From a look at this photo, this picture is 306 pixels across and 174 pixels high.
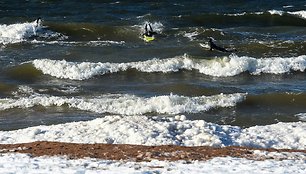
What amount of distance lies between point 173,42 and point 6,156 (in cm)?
2052

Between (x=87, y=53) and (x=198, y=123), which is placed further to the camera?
(x=87, y=53)

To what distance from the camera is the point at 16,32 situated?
1356 inches

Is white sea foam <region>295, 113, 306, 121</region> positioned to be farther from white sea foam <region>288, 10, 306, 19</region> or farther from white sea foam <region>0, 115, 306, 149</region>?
white sea foam <region>288, 10, 306, 19</region>

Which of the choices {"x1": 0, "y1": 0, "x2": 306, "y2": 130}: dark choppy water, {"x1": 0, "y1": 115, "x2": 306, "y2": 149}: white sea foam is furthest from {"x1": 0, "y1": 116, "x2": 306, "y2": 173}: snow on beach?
{"x1": 0, "y1": 0, "x2": 306, "y2": 130}: dark choppy water

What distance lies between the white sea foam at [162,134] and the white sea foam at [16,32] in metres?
17.4

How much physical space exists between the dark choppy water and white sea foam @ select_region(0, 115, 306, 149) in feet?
8.01

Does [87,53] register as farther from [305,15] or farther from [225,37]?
[305,15]

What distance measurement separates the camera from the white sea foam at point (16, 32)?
33219 mm

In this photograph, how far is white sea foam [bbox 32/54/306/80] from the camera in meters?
26.0

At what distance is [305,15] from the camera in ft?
129

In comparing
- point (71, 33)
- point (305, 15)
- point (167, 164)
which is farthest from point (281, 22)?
point (167, 164)

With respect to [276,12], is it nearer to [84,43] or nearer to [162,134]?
[84,43]

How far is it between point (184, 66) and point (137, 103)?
7.02 meters

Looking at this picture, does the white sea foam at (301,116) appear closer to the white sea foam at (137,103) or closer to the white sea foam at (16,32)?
the white sea foam at (137,103)
